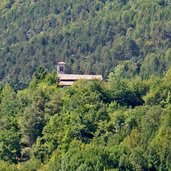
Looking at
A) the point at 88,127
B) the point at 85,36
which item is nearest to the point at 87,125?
the point at 88,127

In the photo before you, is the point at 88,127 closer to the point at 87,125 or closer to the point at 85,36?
the point at 87,125

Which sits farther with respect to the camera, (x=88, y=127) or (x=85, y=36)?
(x=85, y=36)

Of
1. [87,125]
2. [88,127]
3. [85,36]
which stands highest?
[87,125]

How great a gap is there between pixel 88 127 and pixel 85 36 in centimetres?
8753

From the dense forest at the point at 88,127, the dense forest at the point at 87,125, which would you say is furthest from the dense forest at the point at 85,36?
the dense forest at the point at 88,127

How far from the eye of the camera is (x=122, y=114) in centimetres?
6938

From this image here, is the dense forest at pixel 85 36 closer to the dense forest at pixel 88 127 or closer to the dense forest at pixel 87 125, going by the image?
the dense forest at pixel 87 125

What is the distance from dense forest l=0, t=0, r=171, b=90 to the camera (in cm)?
14188

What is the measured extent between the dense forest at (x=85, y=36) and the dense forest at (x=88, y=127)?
53.9 m

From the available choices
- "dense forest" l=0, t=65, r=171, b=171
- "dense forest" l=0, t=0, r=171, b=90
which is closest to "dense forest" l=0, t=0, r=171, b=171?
"dense forest" l=0, t=65, r=171, b=171

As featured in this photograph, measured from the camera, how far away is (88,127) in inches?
2724

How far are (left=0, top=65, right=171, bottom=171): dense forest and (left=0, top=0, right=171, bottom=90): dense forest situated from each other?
5394 cm

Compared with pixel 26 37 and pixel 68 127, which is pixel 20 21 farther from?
pixel 68 127

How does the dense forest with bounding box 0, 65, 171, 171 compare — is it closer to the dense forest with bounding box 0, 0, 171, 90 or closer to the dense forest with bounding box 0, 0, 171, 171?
the dense forest with bounding box 0, 0, 171, 171
